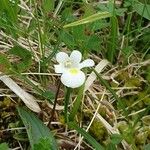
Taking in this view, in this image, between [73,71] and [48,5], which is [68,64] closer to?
[73,71]

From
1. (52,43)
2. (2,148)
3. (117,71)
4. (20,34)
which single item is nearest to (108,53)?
(117,71)

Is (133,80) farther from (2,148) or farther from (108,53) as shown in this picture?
(2,148)

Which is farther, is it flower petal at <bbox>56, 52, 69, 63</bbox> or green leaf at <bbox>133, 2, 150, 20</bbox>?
green leaf at <bbox>133, 2, 150, 20</bbox>

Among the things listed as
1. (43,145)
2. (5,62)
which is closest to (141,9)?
(5,62)

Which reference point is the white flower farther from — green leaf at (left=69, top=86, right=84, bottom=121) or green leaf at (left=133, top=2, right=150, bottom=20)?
green leaf at (left=133, top=2, right=150, bottom=20)

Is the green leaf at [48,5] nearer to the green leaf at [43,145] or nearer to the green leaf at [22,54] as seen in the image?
the green leaf at [22,54]

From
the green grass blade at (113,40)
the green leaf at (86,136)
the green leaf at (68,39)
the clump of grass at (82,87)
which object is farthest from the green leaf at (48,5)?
the green leaf at (86,136)

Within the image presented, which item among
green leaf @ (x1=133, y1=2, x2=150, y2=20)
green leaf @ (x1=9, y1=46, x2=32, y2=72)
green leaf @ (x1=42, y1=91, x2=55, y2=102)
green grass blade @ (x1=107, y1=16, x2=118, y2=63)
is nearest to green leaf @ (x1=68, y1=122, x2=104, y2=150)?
green leaf @ (x1=42, y1=91, x2=55, y2=102)
